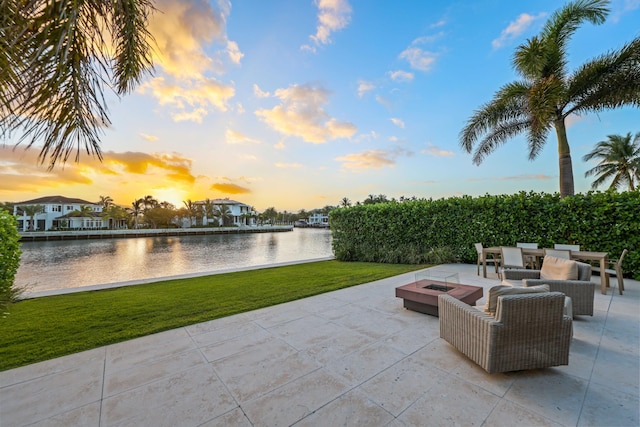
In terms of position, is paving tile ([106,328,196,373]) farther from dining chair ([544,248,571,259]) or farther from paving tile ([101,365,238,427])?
dining chair ([544,248,571,259])

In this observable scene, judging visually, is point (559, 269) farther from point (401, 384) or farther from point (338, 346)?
point (338, 346)

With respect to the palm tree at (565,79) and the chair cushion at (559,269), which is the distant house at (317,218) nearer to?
the palm tree at (565,79)

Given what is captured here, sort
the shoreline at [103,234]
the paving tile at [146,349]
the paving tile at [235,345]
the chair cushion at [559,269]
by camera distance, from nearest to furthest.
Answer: the paving tile at [146,349] → the paving tile at [235,345] → the chair cushion at [559,269] → the shoreline at [103,234]

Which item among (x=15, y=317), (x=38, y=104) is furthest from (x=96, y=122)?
(x=15, y=317)

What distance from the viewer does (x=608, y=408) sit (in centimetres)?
183

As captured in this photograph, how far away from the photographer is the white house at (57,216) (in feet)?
142

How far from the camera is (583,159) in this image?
762 inches

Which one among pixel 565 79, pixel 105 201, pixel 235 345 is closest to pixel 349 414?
pixel 235 345

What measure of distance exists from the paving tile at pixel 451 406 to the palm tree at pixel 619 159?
26207 millimetres

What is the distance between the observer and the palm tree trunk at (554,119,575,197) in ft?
25.4

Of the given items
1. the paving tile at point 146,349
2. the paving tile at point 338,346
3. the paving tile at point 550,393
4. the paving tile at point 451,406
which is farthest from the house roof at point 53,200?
the paving tile at point 550,393

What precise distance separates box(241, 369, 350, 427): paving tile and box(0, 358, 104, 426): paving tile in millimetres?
1320

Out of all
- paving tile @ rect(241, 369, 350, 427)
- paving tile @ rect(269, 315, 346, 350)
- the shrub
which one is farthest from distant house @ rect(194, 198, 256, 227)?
paving tile @ rect(241, 369, 350, 427)

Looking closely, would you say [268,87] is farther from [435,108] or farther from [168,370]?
[168,370]
